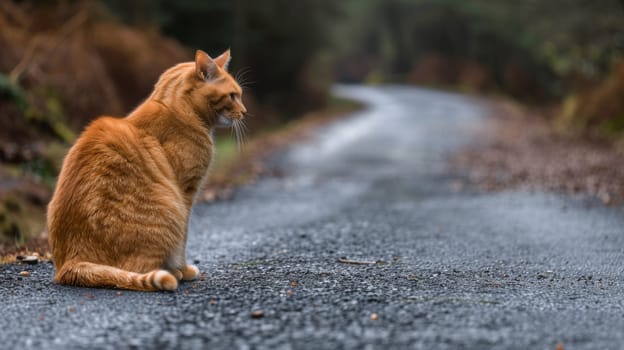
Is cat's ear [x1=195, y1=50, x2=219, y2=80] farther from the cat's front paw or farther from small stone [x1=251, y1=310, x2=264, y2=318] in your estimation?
small stone [x1=251, y1=310, x2=264, y2=318]

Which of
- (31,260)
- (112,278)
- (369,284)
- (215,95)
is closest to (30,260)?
(31,260)

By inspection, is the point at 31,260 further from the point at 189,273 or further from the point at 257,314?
the point at 257,314

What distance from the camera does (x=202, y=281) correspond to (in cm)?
549

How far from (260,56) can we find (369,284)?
22.5 m

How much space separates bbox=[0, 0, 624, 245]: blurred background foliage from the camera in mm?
12070

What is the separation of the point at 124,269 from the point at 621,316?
3292 mm

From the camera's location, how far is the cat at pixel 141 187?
5.10m

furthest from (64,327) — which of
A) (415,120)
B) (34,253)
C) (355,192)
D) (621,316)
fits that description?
(415,120)

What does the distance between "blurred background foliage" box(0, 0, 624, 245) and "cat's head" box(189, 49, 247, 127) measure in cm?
396

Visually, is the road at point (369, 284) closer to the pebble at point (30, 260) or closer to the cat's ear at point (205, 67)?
the pebble at point (30, 260)

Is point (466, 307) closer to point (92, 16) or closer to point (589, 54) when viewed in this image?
point (92, 16)

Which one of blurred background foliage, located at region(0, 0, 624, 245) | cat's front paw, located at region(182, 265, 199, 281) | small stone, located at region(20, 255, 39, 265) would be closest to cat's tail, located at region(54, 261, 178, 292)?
cat's front paw, located at region(182, 265, 199, 281)

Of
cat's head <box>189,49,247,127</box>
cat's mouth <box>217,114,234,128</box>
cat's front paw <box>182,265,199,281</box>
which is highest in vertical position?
cat's head <box>189,49,247,127</box>

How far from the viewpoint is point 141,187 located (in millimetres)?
5270
